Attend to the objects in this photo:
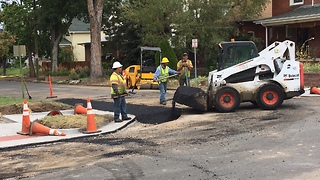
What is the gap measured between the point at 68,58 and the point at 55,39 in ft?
53.5

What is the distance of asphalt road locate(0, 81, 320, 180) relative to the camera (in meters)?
7.17

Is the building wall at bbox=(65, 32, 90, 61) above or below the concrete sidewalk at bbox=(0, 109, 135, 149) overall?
above

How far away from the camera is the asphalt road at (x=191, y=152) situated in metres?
7.17

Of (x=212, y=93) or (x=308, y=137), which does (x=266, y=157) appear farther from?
(x=212, y=93)

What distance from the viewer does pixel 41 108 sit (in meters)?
16.1

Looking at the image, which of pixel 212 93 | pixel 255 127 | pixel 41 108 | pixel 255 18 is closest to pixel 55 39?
pixel 255 18

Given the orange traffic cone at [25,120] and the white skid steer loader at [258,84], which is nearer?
the orange traffic cone at [25,120]

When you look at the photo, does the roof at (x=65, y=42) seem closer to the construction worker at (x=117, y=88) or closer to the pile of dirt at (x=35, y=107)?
the pile of dirt at (x=35, y=107)

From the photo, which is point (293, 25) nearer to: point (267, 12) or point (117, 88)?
point (267, 12)

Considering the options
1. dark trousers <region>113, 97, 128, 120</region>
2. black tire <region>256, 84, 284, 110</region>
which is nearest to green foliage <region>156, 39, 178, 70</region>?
black tire <region>256, 84, 284, 110</region>

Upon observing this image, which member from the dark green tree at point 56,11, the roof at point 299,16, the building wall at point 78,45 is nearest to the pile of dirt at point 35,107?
the roof at point 299,16

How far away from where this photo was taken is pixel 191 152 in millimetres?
8633

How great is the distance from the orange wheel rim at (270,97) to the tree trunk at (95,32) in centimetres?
2104

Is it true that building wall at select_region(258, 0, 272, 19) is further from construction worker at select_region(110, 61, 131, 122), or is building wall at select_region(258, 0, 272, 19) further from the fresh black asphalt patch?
construction worker at select_region(110, 61, 131, 122)
